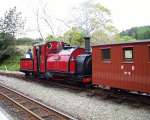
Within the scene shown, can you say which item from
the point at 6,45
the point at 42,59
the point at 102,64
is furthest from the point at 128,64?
the point at 6,45

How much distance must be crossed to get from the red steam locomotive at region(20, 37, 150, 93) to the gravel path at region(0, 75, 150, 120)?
975mm

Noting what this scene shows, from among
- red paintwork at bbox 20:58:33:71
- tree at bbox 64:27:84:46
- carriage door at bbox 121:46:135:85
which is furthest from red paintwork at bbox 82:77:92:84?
Result: tree at bbox 64:27:84:46

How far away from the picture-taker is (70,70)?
73.6 ft

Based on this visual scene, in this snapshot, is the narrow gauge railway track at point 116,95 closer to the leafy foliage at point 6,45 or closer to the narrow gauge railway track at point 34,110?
the narrow gauge railway track at point 34,110

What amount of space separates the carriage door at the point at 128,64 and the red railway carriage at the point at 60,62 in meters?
4.77

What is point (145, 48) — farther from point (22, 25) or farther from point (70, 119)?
point (22, 25)

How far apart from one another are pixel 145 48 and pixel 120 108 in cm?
257

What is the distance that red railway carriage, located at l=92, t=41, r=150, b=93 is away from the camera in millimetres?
15273

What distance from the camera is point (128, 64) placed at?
642 inches

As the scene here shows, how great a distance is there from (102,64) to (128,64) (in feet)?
8.09

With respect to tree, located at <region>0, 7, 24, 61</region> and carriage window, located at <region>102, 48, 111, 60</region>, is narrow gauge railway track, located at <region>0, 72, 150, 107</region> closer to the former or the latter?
carriage window, located at <region>102, 48, 111, 60</region>

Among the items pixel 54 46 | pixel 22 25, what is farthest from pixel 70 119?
pixel 22 25

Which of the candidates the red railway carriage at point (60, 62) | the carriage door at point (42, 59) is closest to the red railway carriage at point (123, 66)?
the red railway carriage at point (60, 62)

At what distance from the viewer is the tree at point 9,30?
59469 millimetres
